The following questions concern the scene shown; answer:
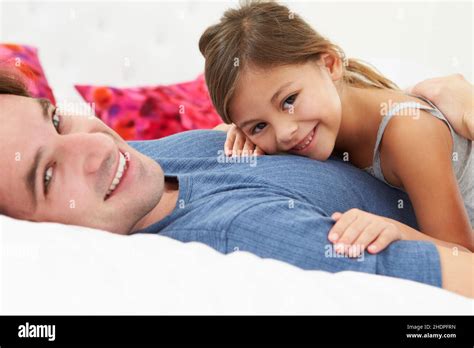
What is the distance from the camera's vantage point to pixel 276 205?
3.52 ft

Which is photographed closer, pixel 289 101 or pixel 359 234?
pixel 359 234

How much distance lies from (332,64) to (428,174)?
37 centimetres

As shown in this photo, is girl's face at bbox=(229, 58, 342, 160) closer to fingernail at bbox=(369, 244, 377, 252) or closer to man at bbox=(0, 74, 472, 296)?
man at bbox=(0, 74, 472, 296)

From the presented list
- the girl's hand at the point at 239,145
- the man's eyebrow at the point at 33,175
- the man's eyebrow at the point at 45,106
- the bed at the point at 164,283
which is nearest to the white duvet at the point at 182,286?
the bed at the point at 164,283

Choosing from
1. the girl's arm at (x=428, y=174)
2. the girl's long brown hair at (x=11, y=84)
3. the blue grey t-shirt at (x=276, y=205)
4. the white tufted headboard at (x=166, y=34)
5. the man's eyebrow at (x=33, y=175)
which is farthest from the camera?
the white tufted headboard at (x=166, y=34)

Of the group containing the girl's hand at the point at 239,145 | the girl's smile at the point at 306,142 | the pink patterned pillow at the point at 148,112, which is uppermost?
the girl's smile at the point at 306,142

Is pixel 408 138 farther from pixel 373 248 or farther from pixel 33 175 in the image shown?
pixel 33 175

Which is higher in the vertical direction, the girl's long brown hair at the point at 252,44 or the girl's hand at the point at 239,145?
the girl's long brown hair at the point at 252,44

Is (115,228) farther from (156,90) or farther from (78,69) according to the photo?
(78,69)

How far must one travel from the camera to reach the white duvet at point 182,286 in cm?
84

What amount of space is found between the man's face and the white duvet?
21cm

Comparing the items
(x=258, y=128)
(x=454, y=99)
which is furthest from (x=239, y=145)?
(x=454, y=99)

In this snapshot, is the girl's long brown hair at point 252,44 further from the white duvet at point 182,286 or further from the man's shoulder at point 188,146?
the white duvet at point 182,286

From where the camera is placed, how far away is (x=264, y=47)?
4.74 ft
